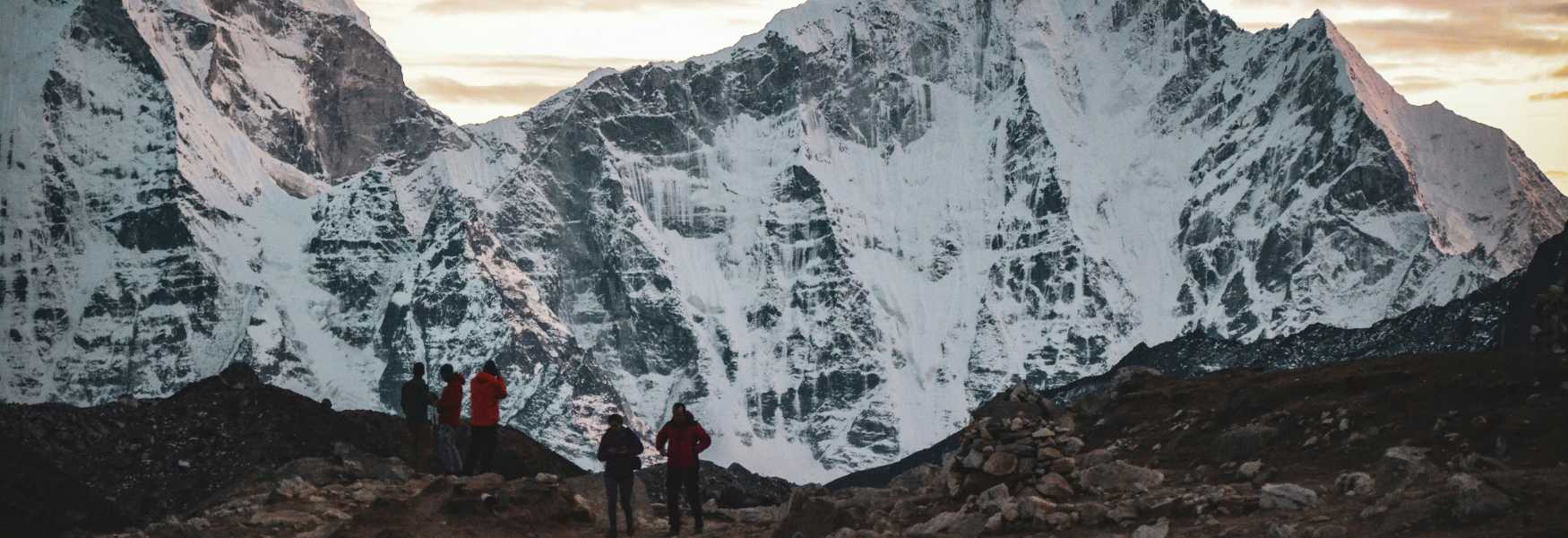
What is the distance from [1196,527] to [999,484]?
546 centimetres

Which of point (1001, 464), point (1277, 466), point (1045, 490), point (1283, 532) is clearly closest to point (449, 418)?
point (1001, 464)

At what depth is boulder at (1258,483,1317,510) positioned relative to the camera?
121 feet

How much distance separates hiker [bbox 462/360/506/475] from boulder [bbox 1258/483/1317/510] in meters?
16.4

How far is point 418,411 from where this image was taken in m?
50.7

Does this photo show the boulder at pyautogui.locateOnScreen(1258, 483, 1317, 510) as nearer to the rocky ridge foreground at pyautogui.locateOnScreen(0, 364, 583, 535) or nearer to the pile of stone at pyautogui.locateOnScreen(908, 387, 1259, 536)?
the pile of stone at pyautogui.locateOnScreen(908, 387, 1259, 536)

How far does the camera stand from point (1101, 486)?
41.2m

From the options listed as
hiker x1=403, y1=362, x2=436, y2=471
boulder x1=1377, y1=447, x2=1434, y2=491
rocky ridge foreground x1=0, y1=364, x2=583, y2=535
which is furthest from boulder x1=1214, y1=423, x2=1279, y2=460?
rocky ridge foreground x1=0, y1=364, x2=583, y2=535

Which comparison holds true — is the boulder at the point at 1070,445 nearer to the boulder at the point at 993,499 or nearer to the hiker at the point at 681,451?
the boulder at the point at 993,499

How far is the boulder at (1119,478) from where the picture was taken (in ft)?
135

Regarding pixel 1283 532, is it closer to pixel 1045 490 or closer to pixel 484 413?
pixel 1045 490

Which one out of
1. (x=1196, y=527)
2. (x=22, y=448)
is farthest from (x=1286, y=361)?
(x=1196, y=527)

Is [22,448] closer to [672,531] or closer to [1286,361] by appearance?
[672,531]

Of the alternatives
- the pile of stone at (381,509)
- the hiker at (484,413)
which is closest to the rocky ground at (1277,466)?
the pile of stone at (381,509)

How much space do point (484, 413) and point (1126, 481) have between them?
14.0 metres
